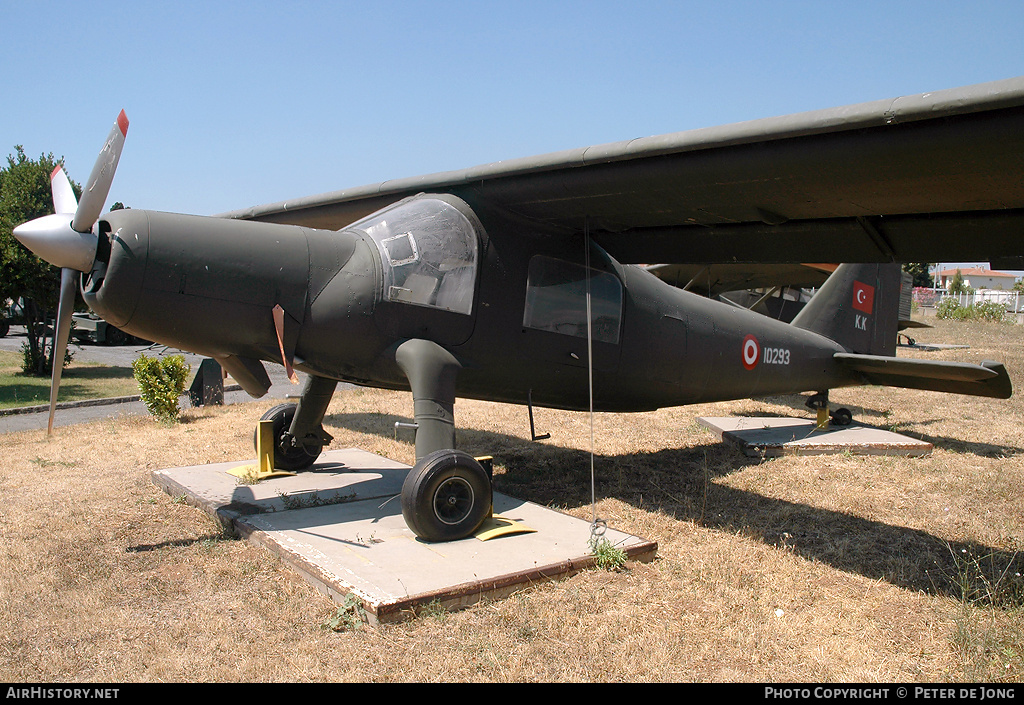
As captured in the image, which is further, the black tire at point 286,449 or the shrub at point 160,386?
the shrub at point 160,386

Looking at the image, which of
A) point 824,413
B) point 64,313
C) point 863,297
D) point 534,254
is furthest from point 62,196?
point 863,297

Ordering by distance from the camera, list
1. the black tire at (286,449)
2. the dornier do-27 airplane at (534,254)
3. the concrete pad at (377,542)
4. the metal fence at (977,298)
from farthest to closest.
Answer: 1. the metal fence at (977,298)
2. the black tire at (286,449)
3. the dornier do-27 airplane at (534,254)
4. the concrete pad at (377,542)

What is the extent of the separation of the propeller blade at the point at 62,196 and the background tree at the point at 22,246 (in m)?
12.2

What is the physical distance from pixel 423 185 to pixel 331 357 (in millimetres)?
2024

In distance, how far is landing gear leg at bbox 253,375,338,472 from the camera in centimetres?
735

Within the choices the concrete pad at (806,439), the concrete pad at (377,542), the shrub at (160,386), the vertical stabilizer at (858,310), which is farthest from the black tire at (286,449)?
the vertical stabilizer at (858,310)

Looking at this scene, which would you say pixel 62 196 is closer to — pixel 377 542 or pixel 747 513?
pixel 377 542

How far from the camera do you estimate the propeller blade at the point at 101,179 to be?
4969 millimetres

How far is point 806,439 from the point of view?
10000 millimetres

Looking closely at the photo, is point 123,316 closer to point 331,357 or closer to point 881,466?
point 331,357

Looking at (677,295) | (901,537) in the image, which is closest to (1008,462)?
(901,537)

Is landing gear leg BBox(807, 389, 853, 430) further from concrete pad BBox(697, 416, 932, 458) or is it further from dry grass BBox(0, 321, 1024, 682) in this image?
dry grass BBox(0, 321, 1024, 682)

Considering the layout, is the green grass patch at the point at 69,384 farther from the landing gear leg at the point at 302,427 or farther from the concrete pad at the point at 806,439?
the concrete pad at the point at 806,439

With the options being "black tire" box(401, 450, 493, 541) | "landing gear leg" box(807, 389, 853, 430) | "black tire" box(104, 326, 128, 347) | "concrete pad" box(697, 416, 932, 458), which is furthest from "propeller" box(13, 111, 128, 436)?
"black tire" box(104, 326, 128, 347)
